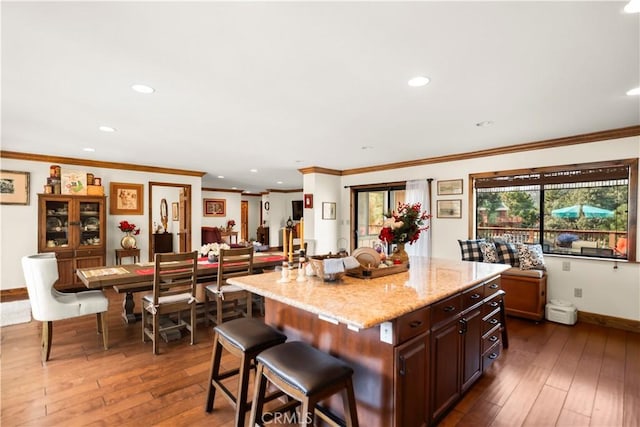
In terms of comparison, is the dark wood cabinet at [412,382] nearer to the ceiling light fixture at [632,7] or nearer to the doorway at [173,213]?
the ceiling light fixture at [632,7]

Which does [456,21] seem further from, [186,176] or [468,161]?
[186,176]

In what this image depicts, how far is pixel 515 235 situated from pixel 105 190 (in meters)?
7.23

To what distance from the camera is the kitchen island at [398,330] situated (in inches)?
63.1

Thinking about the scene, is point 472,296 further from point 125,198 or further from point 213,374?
point 125,198

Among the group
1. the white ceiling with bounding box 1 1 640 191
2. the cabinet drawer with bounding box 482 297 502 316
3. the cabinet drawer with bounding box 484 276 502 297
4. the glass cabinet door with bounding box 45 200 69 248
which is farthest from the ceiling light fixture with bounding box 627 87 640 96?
the glass cabinet door with bounding box 45 200 69 248

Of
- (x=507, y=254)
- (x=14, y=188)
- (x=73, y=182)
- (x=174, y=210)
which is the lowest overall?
(x=507, y=254)

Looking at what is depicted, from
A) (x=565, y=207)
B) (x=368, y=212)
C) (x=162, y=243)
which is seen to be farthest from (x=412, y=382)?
(x=162, y=243)

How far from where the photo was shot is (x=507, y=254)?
169 inches

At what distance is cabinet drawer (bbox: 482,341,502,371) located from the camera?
2.52 meters

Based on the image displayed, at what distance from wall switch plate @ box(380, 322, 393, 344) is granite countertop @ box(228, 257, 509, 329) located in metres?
0.10

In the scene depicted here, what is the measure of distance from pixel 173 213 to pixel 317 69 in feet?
28.1

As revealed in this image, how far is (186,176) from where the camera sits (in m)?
6.72

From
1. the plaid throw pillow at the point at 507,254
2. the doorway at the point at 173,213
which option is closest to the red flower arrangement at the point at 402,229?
the plaid throw pillow at the point at 507,254

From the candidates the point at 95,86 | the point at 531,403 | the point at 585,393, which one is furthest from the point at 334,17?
the point at 585,393
